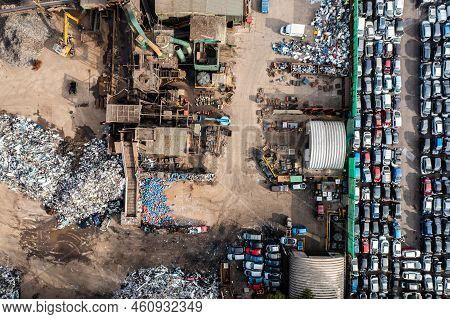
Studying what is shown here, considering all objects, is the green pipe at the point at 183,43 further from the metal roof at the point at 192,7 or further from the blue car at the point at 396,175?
the blue car at the point at 396,175

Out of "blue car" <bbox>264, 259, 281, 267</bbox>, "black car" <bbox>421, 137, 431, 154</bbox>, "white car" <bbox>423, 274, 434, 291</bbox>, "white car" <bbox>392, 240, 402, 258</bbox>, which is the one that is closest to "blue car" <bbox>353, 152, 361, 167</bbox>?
"black car" <bbox>421, 137, 431, 154</bbox>

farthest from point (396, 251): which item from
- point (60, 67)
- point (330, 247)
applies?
point (60, 67)

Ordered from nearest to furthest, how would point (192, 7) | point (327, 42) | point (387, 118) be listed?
point (192, 7), point (387, 118), point (327, 42)

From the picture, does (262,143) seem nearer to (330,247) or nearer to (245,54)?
(245,54)

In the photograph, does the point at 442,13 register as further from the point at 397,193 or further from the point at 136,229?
the point at 136,229

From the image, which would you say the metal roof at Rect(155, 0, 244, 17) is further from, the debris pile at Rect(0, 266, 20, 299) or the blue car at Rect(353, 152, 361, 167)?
the debris pile at Rect(0, 266, 20, 299)

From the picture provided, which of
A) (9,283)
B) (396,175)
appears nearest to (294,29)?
(396,175)
